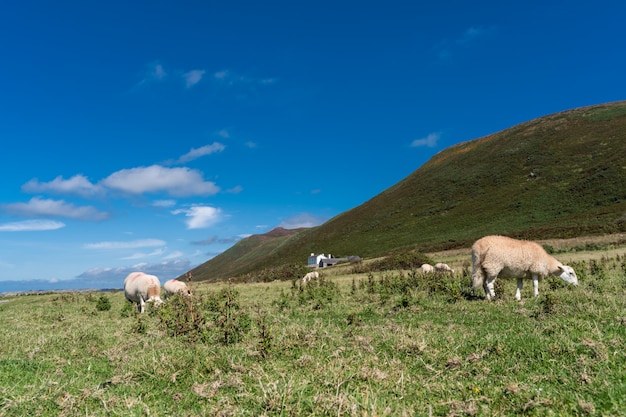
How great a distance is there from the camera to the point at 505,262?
1448cm

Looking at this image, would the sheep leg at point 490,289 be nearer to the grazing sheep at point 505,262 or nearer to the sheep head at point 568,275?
the grazing sheep at point 505,262

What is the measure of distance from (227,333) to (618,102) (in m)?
149

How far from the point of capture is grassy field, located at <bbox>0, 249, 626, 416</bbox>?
5.51m

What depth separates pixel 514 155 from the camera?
105562 millimetres

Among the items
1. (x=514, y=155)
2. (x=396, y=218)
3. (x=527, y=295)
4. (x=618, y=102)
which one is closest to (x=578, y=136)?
(x=514, y=155)

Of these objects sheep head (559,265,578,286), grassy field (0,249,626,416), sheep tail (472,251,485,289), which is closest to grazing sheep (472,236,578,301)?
sheep tail (472,251,485,289)

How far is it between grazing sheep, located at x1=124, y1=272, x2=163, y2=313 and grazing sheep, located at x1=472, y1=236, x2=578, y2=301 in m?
15.2

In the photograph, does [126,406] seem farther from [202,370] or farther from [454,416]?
[454,416]

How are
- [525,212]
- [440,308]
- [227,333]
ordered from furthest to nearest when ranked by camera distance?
[525,212] < [440,308] < [227,333]

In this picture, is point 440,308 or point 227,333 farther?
point 440,308

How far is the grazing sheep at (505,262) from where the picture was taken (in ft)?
47.5

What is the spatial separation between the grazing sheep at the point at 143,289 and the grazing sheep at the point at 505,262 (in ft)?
50.0

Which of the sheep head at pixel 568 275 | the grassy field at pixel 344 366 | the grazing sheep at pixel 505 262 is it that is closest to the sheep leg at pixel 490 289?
the grazing sheep at pixel 505 262

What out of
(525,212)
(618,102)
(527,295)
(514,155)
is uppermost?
(618,102)
